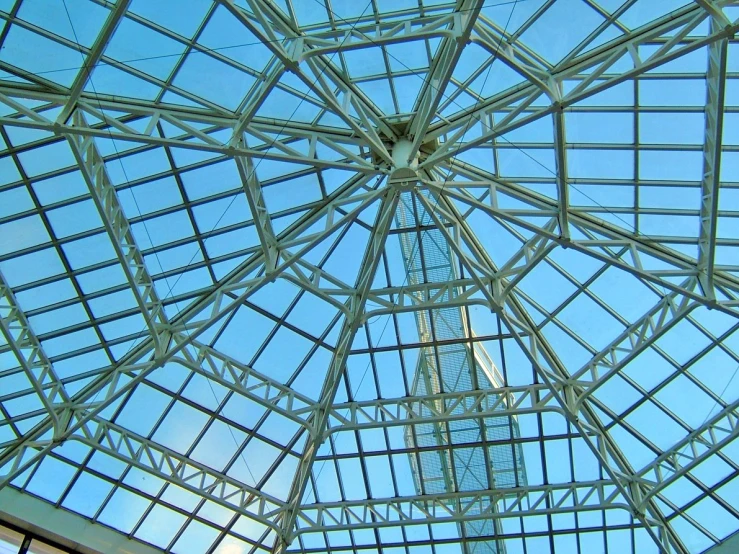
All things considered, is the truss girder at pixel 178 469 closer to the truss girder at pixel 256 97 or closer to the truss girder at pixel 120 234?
the truss girder at pixel 120 234

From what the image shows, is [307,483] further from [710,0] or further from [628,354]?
[710,0]

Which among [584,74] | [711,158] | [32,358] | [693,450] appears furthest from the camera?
[693,450]

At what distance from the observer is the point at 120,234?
76.6 ft

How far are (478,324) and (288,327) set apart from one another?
655 centimetres

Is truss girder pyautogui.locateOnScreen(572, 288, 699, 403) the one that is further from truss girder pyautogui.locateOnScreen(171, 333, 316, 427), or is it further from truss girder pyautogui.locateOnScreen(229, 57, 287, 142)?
truss girder pyautogui.locateOnScreen(229, 57, 287, 142)

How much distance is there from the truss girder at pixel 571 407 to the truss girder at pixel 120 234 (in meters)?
9.12

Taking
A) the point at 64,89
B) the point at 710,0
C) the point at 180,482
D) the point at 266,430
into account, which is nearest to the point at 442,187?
the point at 710,0

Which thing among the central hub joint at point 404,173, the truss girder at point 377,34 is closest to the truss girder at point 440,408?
the central hub joint at point 404,173

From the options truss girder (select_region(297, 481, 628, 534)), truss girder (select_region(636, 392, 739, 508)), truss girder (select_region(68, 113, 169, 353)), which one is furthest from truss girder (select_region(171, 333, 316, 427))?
truss girder (select_region(636, 392, 739, 508))

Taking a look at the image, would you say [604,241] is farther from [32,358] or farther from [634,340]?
[32,358]

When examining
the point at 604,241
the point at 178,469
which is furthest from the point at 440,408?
the point at 178,469

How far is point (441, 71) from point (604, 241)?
6704 millimetres

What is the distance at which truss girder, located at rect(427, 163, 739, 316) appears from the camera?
21.4 meters

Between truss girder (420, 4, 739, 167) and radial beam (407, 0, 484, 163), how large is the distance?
2.38ft
